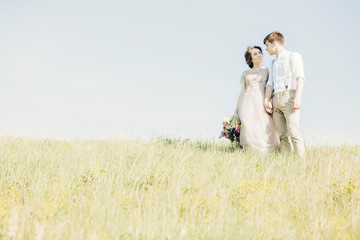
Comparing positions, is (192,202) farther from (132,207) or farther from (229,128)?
(229,128)

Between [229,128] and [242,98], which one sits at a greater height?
[242,98]

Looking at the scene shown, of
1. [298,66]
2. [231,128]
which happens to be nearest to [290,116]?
[298,66]

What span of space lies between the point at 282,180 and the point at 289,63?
109 inches

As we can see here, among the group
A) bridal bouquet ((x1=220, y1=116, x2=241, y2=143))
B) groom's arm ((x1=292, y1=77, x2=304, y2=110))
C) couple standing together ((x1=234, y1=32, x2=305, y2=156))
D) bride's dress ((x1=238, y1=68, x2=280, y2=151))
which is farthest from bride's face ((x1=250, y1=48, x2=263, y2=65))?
bridal bouquet ((x1=220, y1=116, x2=241, y2=143))

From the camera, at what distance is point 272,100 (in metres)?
6.89

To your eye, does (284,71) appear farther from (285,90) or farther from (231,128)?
(231,128)

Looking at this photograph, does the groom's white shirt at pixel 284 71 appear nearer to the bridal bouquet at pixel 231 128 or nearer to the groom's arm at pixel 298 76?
the groom's arm at pixel 298 76

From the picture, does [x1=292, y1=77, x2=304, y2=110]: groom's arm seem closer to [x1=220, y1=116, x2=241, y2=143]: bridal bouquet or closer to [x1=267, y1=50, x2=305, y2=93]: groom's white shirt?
[x1=267, y1=50, x2=305, y2=93]: groom's white shirt

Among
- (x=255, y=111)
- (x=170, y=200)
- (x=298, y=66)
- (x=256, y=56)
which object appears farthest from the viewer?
(x=256, y=56)

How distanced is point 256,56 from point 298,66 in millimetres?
1232

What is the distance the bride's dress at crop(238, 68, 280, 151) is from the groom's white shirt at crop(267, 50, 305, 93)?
0.41 metres

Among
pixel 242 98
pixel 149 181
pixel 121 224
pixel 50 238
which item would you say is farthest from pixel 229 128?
pixel 50 238

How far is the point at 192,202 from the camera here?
3242 millimetres

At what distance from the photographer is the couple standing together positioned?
249 inches
